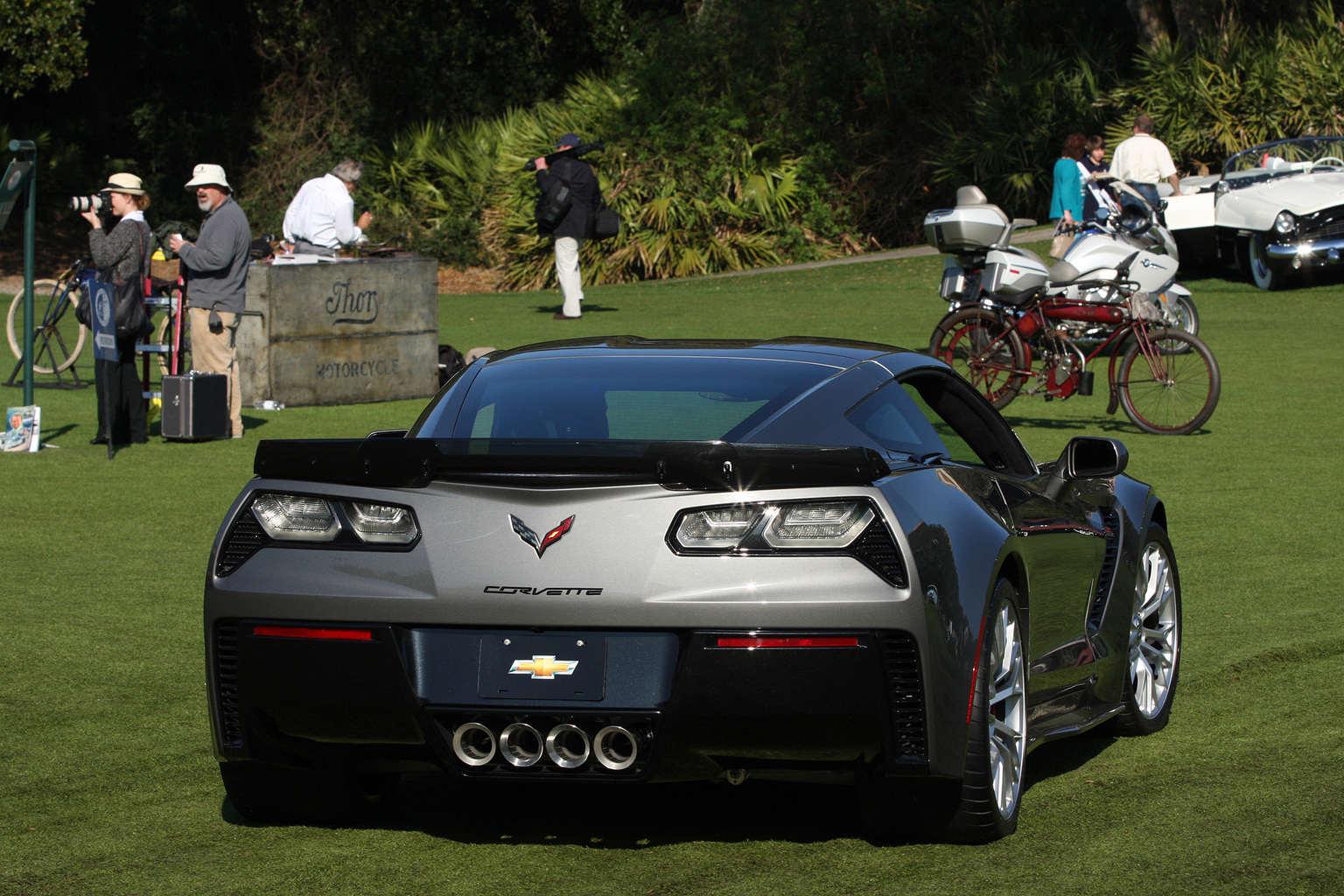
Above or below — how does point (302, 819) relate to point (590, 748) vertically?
below

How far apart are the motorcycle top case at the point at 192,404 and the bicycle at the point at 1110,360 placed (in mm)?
5766

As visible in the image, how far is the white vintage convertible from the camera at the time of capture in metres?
23.8

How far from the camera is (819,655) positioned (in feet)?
13.4

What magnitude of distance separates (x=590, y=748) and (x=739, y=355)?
145 cm

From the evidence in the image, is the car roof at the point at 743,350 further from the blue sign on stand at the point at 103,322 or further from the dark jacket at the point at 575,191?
the dark jacket at the point at 575,191

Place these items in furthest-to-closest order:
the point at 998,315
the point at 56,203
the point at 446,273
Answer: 1. the point at 56,203
2. the point at 446,273
3. the point at 998,315

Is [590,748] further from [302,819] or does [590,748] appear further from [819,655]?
[302,819]

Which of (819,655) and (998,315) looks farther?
(998,315)

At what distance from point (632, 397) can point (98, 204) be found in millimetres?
9764

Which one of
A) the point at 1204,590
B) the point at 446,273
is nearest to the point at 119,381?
the point at 1204,590

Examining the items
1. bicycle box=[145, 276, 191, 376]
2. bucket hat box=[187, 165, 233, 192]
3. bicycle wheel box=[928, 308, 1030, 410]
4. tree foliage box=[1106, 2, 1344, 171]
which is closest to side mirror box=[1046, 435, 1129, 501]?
bicycle wheel box=[928, 308, 1030, 410]

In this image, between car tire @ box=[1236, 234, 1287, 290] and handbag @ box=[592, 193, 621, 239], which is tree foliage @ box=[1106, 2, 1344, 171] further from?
handbag @ box=[592, 193, 621, 239]

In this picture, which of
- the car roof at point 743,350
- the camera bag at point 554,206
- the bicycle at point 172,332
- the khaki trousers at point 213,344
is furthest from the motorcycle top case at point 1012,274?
the car roof at point 743,350

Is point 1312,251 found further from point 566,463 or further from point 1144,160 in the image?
point 566,463
